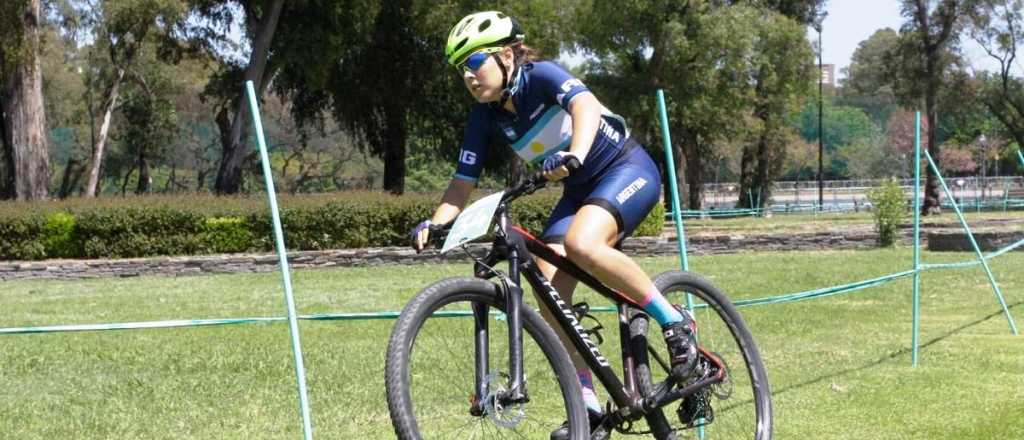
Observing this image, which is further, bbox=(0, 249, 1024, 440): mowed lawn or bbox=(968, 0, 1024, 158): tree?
bbox=(968, 0, 1024, 158): tree

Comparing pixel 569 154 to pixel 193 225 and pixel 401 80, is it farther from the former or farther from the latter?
pixel 401 80

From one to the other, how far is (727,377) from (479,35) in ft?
6.71

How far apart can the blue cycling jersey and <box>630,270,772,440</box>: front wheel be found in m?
0.72

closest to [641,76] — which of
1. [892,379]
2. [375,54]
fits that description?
[375,54]

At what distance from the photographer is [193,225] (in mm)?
27516

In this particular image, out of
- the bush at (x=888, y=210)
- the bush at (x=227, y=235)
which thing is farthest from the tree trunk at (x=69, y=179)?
the bush at (x=888, y=210)

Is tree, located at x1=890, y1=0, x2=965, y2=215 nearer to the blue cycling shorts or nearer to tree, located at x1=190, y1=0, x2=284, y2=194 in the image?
tree, located at x1=190, y1=0, x2=284, y2=194

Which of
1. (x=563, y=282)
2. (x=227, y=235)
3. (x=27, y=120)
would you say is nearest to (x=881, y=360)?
(x=563, y=282)

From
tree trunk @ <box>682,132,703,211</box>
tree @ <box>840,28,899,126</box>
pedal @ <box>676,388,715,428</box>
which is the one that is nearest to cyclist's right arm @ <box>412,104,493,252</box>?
pedal @ <box>676,388,715,428</box>

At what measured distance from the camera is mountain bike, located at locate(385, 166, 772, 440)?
448 cm

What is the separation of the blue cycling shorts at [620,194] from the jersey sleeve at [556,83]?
42cm

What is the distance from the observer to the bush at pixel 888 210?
3086 cm

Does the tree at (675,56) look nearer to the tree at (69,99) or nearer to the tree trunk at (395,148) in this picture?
the tree trunk at (395,148)

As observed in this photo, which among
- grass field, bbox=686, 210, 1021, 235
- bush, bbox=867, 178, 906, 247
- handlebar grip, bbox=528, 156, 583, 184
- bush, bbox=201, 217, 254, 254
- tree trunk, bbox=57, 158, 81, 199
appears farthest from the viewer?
tree trunk, bbox=57, 158, 81, 199
